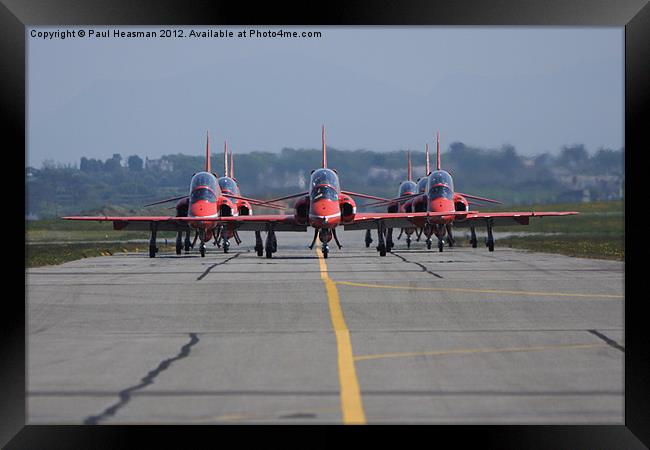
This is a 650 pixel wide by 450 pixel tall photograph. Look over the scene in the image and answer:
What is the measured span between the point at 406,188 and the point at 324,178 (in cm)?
1853

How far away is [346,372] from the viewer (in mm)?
11695

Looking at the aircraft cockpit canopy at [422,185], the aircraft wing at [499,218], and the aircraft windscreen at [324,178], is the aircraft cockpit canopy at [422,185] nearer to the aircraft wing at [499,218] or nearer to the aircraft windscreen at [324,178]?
the aircraft wing at [499,218]

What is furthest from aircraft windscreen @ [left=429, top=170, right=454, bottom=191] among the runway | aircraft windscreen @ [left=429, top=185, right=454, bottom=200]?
the runway

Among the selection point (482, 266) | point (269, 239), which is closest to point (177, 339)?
point (482, 266)

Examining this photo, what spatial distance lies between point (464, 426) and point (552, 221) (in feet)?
236

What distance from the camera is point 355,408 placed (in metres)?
9.45

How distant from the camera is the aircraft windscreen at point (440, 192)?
44.3 meters

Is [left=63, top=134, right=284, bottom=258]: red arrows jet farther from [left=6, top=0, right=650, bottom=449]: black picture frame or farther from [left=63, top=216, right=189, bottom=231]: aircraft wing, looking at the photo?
[left=6, top=0, right=650, bottom=449]: black picture frame

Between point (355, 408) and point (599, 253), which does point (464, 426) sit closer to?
point (355, 408)

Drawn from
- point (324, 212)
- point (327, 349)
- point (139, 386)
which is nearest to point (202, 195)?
point (324, 212)

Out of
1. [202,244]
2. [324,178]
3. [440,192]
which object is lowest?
[202,244]

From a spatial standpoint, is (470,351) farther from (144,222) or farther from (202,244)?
(144,222)

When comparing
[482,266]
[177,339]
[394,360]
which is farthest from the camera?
[482,266]
